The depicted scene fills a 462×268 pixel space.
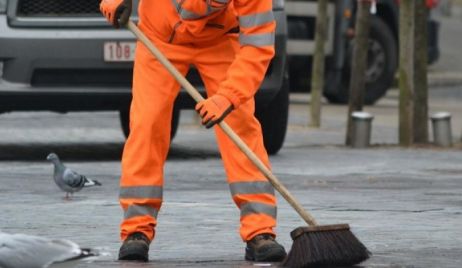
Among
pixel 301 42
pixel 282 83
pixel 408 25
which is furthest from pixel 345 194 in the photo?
pixel 301 42

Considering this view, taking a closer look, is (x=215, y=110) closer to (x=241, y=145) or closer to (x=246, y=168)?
(x=241, y=145)

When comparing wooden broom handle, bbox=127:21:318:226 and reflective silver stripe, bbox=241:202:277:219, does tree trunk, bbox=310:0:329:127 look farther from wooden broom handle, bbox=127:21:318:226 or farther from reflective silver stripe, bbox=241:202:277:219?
wooden broom handle, bbox=127:21:318:226

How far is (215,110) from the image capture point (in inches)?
272


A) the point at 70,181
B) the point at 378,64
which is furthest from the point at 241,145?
the point at 378,64

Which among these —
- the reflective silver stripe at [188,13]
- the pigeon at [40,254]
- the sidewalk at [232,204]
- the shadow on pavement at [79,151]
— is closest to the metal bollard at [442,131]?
the sidewalk at [232,204]

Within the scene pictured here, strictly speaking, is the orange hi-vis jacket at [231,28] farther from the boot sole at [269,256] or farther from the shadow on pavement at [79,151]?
the shadow on pavement at [79,151]

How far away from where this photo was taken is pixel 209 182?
33.9 ft

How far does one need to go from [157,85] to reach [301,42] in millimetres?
12272

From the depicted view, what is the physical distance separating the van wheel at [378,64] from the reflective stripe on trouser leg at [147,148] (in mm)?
13374

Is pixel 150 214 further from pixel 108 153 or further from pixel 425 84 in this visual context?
pixel 425 84

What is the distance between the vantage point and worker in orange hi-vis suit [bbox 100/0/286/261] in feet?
22.9

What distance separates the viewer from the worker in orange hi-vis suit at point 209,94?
6.96 meters

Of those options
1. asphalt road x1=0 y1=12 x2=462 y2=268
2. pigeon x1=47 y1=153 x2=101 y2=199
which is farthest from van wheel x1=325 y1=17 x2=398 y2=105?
pigeon x1=47 y1=153 x2=101 y2=199

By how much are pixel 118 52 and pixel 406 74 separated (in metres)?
3.32
